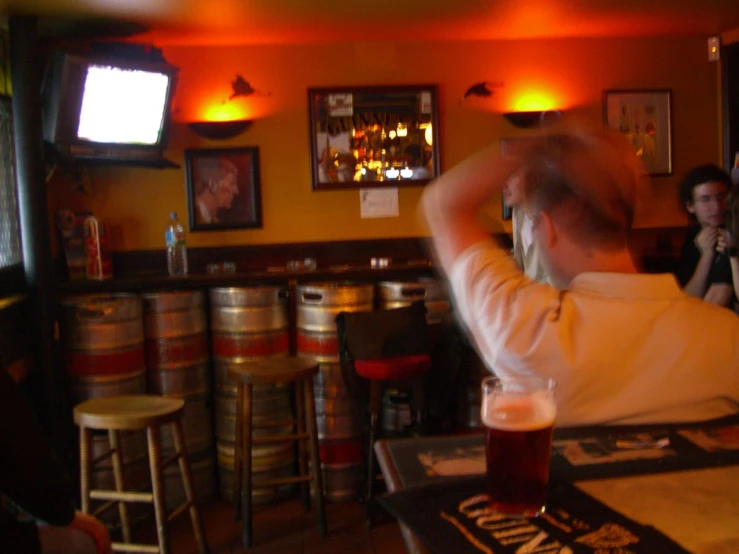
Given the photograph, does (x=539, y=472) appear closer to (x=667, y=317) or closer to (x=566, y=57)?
(x=667, y=317)

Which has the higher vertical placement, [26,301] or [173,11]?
[173,11]

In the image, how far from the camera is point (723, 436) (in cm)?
111

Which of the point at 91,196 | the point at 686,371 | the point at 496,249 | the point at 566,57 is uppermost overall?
the point at 566,57

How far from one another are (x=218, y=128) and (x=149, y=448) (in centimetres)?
216

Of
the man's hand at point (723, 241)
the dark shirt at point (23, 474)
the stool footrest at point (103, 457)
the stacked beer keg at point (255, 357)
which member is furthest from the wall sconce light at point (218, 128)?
the dark shirt at point (23, 474)

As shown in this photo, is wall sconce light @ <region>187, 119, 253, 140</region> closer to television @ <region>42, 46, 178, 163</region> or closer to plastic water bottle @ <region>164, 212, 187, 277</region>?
television @ <region>42, 46, 178, 163</region>

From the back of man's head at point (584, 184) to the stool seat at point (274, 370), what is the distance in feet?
8.30

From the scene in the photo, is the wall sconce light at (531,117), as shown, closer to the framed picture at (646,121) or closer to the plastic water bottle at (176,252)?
the framed picture at (646,121)

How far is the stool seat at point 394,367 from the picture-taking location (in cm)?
361

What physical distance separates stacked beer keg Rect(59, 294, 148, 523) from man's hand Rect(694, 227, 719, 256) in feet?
8.87

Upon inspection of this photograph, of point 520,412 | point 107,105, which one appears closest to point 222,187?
point 107,105

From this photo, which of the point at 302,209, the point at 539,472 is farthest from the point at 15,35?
the point at 539,472

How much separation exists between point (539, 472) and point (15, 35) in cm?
370

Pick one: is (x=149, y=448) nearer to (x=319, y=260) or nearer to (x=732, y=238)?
(x=319, y=260)
